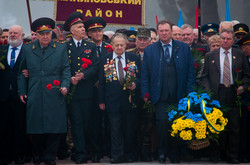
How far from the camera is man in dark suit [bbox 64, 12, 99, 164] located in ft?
25.6

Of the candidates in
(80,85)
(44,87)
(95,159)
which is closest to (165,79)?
(80,85)

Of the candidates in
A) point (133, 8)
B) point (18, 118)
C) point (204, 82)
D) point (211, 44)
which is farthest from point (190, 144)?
point (133, 8)

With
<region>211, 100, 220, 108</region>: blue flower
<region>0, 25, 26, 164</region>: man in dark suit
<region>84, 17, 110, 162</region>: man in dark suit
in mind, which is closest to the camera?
<region>211, 100, 220, 108</region>: blue flower

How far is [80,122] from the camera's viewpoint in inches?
311

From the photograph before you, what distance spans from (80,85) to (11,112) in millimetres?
1403

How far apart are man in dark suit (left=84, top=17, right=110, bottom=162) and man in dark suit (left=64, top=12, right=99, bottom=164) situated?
164 millimetres

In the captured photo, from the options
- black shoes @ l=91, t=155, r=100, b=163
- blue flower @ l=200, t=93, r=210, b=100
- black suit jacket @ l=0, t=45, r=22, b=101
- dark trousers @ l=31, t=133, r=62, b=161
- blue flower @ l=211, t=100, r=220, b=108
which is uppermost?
black suit jacket @ l=0, t=45, r=22, b=101

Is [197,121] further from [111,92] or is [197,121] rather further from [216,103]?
[111,92]

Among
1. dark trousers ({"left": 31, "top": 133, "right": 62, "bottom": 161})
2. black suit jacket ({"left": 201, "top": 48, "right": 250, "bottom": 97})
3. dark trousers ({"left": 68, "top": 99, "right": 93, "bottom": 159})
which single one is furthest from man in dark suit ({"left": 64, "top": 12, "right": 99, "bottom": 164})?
black suit jacket ({"left": 201, "top": 48, "right": 250, "bottom": 97})

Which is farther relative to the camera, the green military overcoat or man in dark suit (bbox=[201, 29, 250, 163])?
man in dark suit (bbox=[201, 29, 250, 163])

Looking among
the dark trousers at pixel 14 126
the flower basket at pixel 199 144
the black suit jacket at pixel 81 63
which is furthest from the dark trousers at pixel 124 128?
the dark trousers at pixel 14 126

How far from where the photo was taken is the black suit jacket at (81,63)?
791 cm

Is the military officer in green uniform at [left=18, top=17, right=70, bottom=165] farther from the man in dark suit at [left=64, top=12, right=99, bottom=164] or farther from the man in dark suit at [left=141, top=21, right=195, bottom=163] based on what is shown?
the man in dark suit at [left=141, top=21, right=195, bottom=163]

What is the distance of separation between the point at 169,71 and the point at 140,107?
3.13 feet
